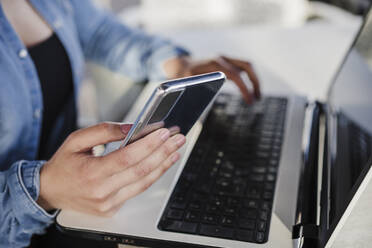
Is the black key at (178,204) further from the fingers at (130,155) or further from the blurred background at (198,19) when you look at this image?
the blurred background at (198,19)

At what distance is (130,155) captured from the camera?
0.46 meters

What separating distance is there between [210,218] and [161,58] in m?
0.49

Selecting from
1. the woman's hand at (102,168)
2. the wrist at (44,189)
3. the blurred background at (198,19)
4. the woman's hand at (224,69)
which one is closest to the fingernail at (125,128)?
the woman's hand at (102,168)

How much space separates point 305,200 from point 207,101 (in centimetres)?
19

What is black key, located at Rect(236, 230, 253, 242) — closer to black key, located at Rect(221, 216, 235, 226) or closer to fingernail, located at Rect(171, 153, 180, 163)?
black key, located at Rect(221, 216, 235, 226)

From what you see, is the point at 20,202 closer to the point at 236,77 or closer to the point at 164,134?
the point at 164,134

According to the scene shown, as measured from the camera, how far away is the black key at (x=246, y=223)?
0.51 m

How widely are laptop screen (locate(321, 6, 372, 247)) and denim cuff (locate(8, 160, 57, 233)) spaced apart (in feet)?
1.21

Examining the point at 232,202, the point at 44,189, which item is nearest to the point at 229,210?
the point at 232,202

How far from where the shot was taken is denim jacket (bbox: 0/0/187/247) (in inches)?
21.0

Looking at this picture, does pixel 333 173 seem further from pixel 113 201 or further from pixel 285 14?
pixel 285 14

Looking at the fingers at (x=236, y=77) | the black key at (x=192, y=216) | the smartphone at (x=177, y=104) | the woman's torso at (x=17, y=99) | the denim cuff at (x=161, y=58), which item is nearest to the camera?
the smartphone at (x=177, y=104)

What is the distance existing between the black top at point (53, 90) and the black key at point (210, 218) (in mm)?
445

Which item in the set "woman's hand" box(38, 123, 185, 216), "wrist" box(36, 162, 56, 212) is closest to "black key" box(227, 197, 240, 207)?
"woman's hand" box(38, 123, 185, 216)
